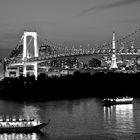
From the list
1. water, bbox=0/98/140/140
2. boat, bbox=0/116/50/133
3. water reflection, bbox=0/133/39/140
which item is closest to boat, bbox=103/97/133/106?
water, bbox=0/98/140/140

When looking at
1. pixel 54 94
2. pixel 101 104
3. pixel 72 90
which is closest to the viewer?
pixel 101 104

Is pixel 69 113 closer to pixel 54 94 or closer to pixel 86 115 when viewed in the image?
pixel 86 115

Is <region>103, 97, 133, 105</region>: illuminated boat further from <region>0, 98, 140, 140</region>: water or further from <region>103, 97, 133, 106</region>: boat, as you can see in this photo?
<region>0, 98, 140, 140</region>: water

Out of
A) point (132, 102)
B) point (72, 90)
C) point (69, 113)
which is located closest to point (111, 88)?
point (72, 90)

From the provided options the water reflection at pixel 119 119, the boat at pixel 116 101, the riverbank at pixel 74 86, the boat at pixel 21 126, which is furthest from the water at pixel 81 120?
the riverbank at pixel 74 86

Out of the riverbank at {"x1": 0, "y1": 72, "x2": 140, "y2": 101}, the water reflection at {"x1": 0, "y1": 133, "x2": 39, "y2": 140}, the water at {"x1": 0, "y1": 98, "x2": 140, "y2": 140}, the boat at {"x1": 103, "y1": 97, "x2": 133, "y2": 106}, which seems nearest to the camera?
the water at {"x1": 0, "y1": 98, "x2": 140, "y2": 140}

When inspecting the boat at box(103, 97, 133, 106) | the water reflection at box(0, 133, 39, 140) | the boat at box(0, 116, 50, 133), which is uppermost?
the boat at box(103, 97, 133, 106)

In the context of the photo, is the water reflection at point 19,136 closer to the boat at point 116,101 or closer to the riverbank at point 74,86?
the boat at point 116,101
